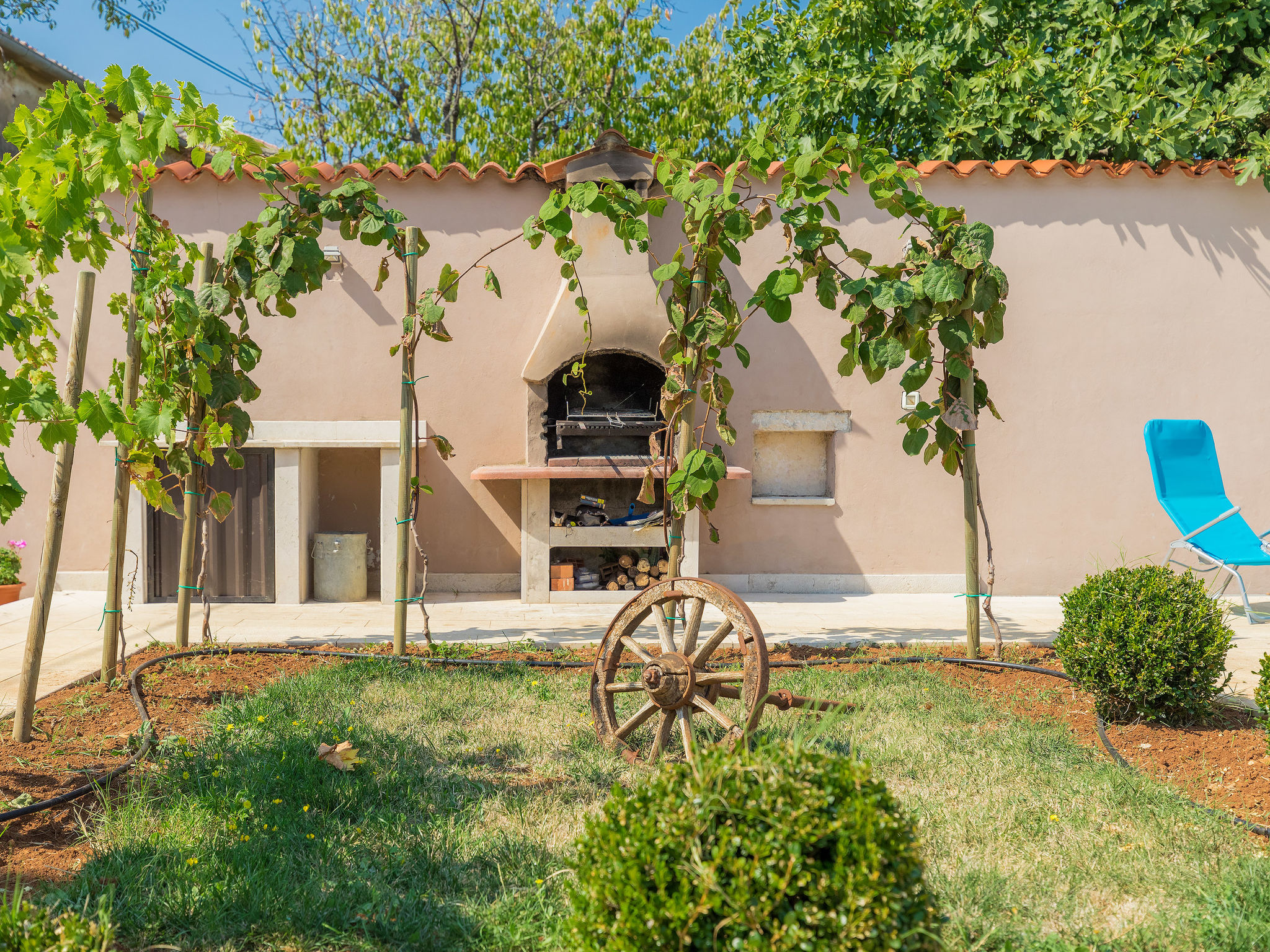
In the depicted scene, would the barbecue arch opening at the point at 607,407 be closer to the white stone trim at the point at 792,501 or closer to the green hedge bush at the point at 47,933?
the white stone trim at the point at 792,501

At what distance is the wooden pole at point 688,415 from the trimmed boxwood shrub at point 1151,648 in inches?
70.4

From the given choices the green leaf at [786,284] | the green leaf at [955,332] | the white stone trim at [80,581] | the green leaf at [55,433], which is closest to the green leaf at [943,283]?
the green leaf at [955,332]

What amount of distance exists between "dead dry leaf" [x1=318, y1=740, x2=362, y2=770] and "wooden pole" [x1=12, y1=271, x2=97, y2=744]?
109 cm

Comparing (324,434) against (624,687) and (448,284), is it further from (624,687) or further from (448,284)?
(624,687)

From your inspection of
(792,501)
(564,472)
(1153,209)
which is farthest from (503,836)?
(1153,209)

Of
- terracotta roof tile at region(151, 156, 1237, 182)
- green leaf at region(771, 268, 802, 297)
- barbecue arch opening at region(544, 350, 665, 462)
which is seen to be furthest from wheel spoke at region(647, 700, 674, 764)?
terracotta roof tile at region(151, 156, 1237, 182)

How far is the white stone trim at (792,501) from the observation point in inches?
299

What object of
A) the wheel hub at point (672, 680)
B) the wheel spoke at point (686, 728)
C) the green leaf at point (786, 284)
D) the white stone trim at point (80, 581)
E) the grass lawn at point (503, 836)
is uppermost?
the green leaf at point (786, 284)

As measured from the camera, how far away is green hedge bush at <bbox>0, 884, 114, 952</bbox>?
1493 mm

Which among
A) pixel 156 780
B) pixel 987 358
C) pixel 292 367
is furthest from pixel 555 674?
pixel 987 358

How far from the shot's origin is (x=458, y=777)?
2.97 metres

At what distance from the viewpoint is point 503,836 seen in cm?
247

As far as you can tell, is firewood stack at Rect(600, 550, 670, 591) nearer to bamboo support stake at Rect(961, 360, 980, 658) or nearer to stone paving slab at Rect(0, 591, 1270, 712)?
stone paving slab at Rect(0, 591, 1270, 712)

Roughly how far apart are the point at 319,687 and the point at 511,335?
4.13 m
